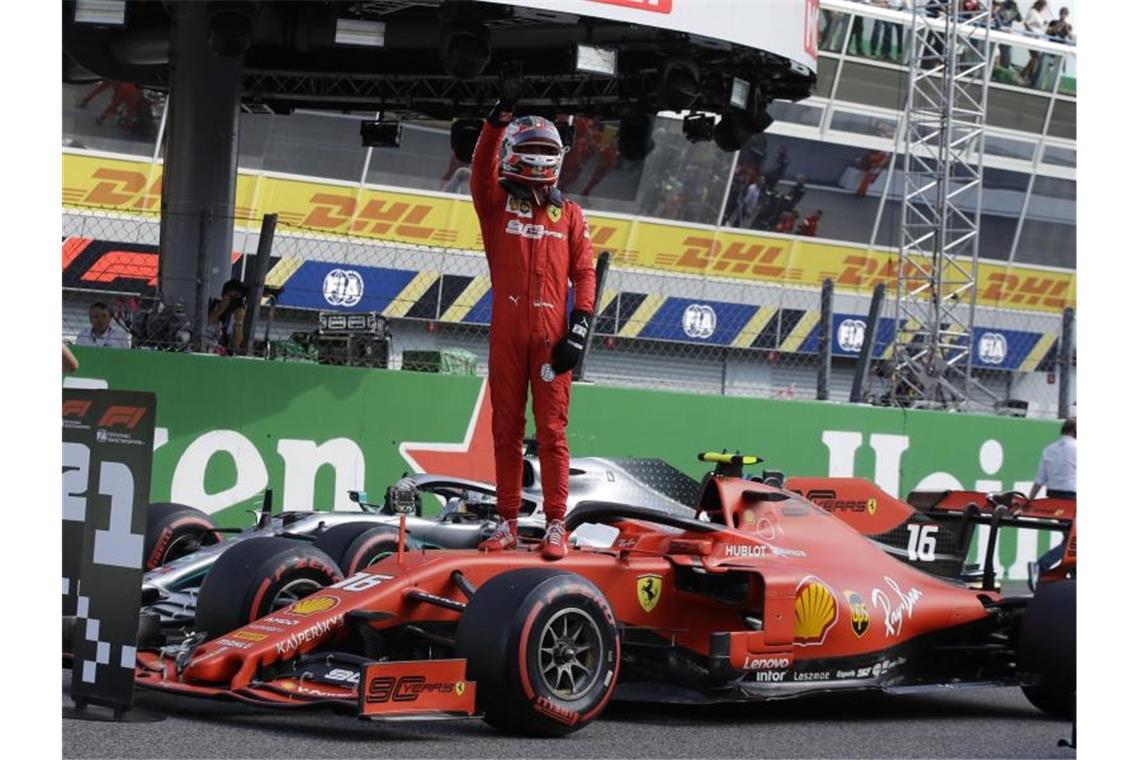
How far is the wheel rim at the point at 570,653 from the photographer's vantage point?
21.4 ft

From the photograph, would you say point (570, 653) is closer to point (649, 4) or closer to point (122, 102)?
point (649, 4)

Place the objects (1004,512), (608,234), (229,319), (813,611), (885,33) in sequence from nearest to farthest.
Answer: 1. (813,611)
2. (1004,512)
3. (229,319)
4. (608,234)
5. (885,33)

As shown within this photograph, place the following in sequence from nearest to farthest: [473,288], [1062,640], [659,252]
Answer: [1062,640], [473,288], [659,252]

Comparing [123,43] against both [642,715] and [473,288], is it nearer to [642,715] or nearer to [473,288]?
[642,715]

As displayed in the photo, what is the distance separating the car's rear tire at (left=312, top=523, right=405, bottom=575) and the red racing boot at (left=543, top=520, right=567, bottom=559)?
1.33 meters

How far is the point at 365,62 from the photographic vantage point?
51.8ft

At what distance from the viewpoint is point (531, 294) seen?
24.4 feet

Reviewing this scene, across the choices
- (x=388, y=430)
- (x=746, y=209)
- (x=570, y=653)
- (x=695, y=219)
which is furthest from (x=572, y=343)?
(x=746, y=209)

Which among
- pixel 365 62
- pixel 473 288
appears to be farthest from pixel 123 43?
pixel 473 288

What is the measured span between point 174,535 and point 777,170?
22795 millimetres

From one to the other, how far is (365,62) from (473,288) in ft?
35.5

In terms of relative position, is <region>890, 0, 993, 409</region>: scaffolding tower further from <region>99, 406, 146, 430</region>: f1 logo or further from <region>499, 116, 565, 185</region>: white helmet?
<region>99, 406, 146, 430</region>: f1 logo

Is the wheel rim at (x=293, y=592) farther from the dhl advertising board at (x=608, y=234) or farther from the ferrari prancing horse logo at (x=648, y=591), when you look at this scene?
the dhl advertising board at (x=608, y=234)

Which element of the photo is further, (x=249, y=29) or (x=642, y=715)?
(x=249, y=29)
